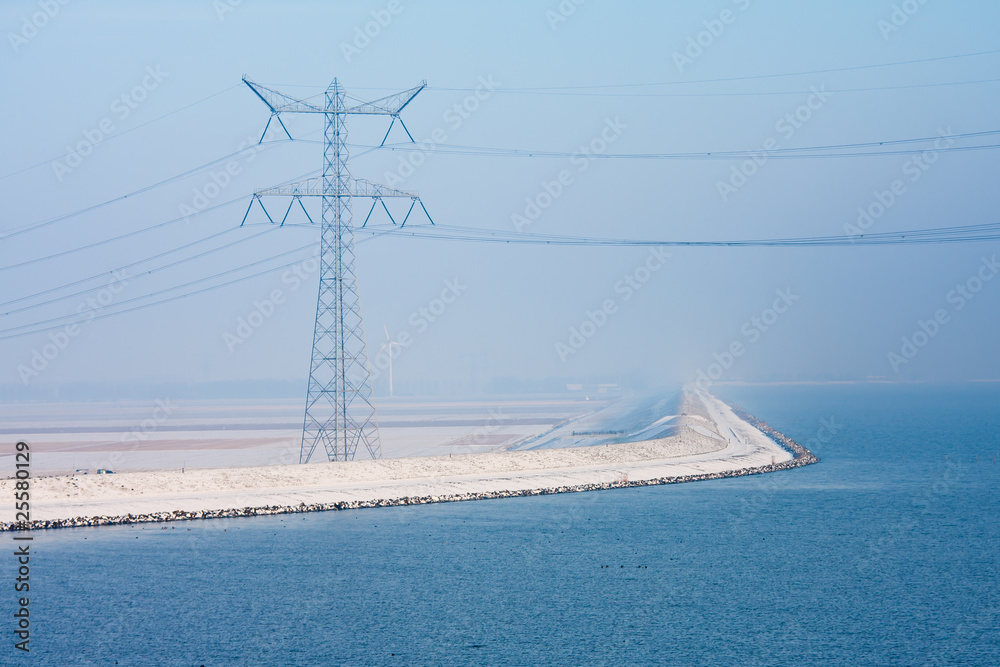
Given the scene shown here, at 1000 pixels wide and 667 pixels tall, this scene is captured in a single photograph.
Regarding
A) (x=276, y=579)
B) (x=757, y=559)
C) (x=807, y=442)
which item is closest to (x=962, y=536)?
(x=757, y=559)

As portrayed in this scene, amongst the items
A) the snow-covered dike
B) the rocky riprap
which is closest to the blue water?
the rocky riprap

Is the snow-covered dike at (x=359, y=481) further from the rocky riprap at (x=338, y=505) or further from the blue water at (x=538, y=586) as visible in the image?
the blue water at (x=538, y=586)

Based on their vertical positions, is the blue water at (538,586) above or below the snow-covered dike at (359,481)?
below

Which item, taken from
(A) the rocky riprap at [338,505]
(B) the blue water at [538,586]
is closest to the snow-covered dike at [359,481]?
Answer: (A) the rocky riprap at [338,505]

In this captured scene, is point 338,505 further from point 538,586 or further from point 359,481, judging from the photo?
point 538,586

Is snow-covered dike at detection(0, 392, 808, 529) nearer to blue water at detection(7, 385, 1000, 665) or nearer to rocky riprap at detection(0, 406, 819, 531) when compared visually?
rocky riprap at detection(0, 406, 819, 531)

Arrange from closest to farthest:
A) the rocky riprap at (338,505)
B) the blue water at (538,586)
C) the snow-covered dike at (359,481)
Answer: the blue water at (538,586), the rocky riprap at (338,505), the snow-covered dike at (359,481)
